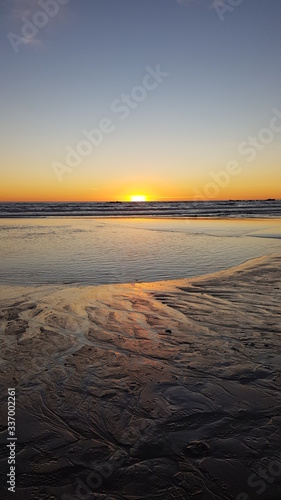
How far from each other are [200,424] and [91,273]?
25.8ft

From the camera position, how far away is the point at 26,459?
319cm

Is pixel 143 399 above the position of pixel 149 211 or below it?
below

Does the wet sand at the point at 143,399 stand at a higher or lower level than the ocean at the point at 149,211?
lower

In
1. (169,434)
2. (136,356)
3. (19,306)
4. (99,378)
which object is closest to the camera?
(169,434)

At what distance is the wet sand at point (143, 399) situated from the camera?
9.75ft

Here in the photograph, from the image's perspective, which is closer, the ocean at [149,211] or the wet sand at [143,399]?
the wet sand at [143,399]

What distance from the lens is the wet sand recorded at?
2971 millimetres

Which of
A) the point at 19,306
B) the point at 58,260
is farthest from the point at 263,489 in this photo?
the point at 58,260

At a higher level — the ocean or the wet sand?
the ocean

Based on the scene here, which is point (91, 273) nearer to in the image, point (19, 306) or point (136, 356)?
point (19, 306)

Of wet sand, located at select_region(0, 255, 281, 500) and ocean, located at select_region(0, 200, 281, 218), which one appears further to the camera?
ocean, located at select_region(0, 200, 281, 218)

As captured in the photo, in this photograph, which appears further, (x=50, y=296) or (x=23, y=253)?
(x=23, y=253)

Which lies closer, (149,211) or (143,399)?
(143,399)

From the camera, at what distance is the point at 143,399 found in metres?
4.11
